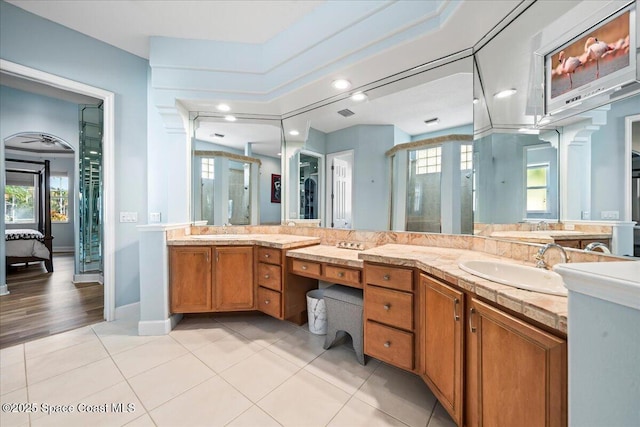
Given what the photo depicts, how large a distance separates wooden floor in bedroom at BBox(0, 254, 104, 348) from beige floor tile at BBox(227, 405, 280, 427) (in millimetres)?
2248

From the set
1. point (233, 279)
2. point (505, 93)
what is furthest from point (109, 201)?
point (505, 93)

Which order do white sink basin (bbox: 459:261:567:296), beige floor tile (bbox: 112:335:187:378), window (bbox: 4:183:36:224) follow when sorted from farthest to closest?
window (bbox: 4:183:36:224)
beige floor tile (bbox: 112:335:187:378)
white sink basin (bbox: 459:261:567:296)

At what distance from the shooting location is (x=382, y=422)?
1.37m

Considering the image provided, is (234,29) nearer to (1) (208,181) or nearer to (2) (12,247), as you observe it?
(1) (208,181)

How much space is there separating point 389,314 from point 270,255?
121 cm

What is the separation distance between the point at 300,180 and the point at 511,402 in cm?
242

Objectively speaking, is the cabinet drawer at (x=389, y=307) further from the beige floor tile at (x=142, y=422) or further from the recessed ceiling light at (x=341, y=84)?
the recessed ceiling light at (x=341, y=84)

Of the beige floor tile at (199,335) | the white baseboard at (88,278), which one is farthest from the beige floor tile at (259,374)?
the white baseboard at (88,278)

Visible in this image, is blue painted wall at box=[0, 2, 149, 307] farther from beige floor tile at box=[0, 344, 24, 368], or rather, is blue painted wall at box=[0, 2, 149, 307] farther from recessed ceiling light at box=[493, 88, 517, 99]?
recessed ceiling light at box=[493, 88, 517, 99]

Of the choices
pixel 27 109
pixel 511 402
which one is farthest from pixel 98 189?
pixel 511 402

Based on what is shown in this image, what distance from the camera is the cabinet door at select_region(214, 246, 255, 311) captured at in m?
2.46

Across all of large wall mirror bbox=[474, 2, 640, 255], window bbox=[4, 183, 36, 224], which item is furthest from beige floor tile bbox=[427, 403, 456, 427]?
window bbox=[4, 183, 36, 224]

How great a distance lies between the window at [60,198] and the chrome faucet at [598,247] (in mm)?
10105

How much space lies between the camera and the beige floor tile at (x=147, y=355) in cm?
183
